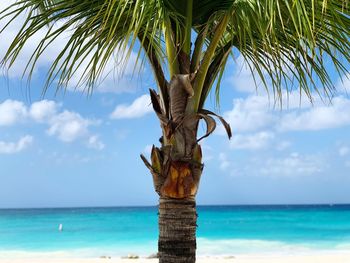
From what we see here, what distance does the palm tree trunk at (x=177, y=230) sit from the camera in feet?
13.6

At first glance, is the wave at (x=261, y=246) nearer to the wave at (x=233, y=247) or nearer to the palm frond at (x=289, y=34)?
the wave at (x=233, y=247)

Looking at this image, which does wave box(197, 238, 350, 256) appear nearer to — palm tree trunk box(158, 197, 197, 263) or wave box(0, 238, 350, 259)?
wave box(0, 238, 350, 259)

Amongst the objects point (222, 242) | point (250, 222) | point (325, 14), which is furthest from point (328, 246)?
point (325, 14)

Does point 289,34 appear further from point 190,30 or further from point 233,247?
point 233,247

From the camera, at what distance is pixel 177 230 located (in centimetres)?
415

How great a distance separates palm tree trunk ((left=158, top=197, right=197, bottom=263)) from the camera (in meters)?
4.15

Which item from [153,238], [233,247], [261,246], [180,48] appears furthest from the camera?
[153,238]

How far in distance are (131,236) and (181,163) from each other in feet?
96.5

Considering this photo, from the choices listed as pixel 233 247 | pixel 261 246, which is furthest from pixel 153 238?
pixel 233 247

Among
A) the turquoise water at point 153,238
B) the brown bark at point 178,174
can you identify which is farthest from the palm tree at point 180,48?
the turquoise water at point 153,238

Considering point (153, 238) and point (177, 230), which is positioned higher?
point (153, 238)

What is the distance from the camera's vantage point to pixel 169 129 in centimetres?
419

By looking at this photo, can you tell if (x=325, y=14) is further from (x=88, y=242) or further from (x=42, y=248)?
(x=88, y=242)

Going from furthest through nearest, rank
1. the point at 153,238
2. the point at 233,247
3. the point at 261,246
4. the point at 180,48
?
the point at 153,238 < the point at 261,246 < the point at 233,247 < the point at 180,48
